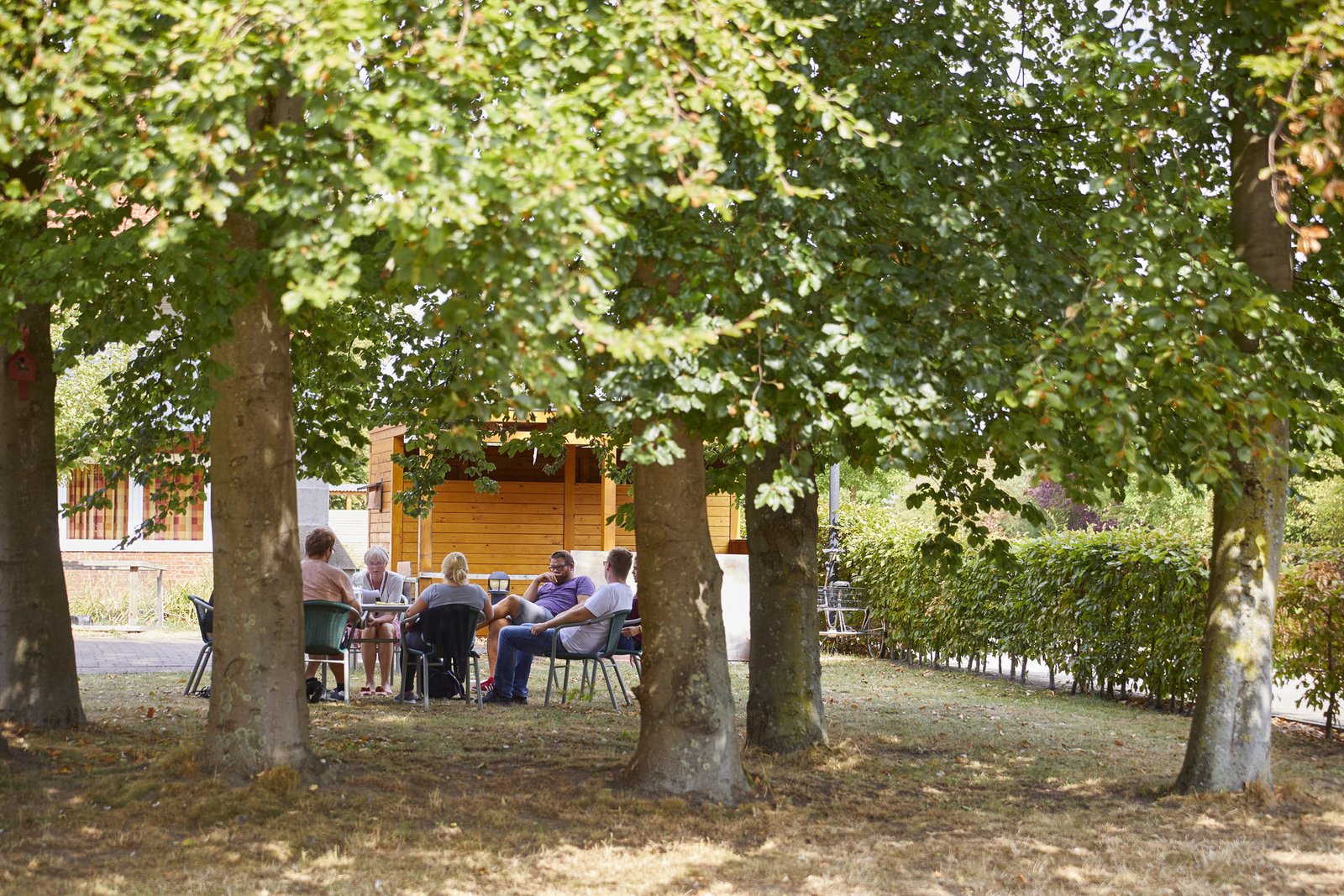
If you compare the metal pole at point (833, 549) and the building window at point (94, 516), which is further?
the building window at point (94, 516)

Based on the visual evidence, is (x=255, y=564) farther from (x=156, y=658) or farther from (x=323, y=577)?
(x=156, y=658)

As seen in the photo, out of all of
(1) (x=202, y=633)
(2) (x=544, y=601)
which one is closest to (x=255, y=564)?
(1) (x=202, y=633)

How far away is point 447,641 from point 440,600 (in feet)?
1.06

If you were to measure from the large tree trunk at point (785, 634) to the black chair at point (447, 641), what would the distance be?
289cm

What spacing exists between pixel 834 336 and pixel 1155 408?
63.2 inches

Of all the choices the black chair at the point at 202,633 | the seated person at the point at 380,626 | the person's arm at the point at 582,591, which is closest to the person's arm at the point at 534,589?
the person's arm at the point at 582,591

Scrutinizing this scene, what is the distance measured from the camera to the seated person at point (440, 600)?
10.1 meters

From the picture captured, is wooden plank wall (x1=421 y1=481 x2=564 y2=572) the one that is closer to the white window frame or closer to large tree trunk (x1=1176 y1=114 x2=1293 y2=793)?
the white window frame

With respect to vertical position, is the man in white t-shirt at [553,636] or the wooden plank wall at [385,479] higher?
the wooden plank wall at [385,479]

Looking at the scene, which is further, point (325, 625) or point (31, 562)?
point (325, 625)

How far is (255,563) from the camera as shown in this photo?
6.16 m

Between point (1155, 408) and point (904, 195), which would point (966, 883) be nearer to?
point (1155, 408)

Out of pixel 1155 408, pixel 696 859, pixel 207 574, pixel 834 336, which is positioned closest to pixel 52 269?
pixel 834 336

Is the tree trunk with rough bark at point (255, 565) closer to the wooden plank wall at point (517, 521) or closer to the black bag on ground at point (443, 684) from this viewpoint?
the black bag on ground at point (443, 684)
